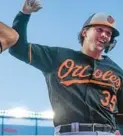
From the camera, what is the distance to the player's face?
140 inches

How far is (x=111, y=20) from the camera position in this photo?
367 cm

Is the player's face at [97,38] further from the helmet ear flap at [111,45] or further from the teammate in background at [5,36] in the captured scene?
the teammate in background at [5,36]

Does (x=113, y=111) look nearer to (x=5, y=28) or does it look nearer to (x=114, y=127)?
(x=114, y=127)

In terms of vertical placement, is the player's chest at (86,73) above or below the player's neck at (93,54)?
below

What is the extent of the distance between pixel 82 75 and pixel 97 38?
39 cm

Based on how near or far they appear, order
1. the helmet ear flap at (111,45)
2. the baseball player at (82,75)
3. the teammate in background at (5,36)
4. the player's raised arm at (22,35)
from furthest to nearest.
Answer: the helmet ear flap at (111,45), the player's raised arm at (22,35), the baseball player at (82,75), the teammate in background at (5,36)

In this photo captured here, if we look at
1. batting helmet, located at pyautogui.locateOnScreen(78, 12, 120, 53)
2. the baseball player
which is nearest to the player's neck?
the baseball player

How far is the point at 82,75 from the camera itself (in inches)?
137

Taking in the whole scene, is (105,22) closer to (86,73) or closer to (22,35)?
(86,73)

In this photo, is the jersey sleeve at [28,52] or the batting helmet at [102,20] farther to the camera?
the batting helmet at [102,20]

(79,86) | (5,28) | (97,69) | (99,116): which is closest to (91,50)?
(97,69)

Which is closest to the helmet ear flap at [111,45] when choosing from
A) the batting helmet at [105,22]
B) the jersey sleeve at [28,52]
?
the batting helmet at [105,22]

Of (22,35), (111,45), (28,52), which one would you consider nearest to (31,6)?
(22,35)

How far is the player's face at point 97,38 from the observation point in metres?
3.57
